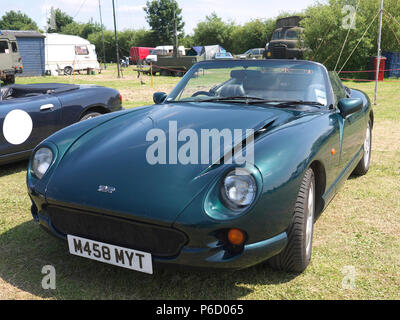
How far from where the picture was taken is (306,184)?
2254mm

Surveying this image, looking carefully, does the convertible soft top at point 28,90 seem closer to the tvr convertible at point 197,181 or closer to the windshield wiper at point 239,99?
the tvr convertible at point 197,181

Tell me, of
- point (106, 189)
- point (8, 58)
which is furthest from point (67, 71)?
point (106, 189)

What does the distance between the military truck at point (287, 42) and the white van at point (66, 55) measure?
14.4m

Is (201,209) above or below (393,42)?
below

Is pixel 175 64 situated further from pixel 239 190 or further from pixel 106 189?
pixel 239 190

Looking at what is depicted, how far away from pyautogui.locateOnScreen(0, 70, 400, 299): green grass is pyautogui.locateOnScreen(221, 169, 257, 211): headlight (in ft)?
1.20

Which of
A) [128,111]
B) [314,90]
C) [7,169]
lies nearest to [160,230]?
[128,111]

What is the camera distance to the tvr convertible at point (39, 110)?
4340 mm

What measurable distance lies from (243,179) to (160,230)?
50 centimetres

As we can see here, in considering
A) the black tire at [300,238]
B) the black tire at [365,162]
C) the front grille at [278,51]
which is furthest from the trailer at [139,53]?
the black tire at [300,238]

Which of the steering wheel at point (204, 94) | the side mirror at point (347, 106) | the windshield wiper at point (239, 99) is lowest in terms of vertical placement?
the side mirror at point (347, 106)

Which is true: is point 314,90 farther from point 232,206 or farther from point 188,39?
point 188,39

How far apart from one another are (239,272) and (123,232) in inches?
33.7

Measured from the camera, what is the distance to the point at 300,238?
219 cm
